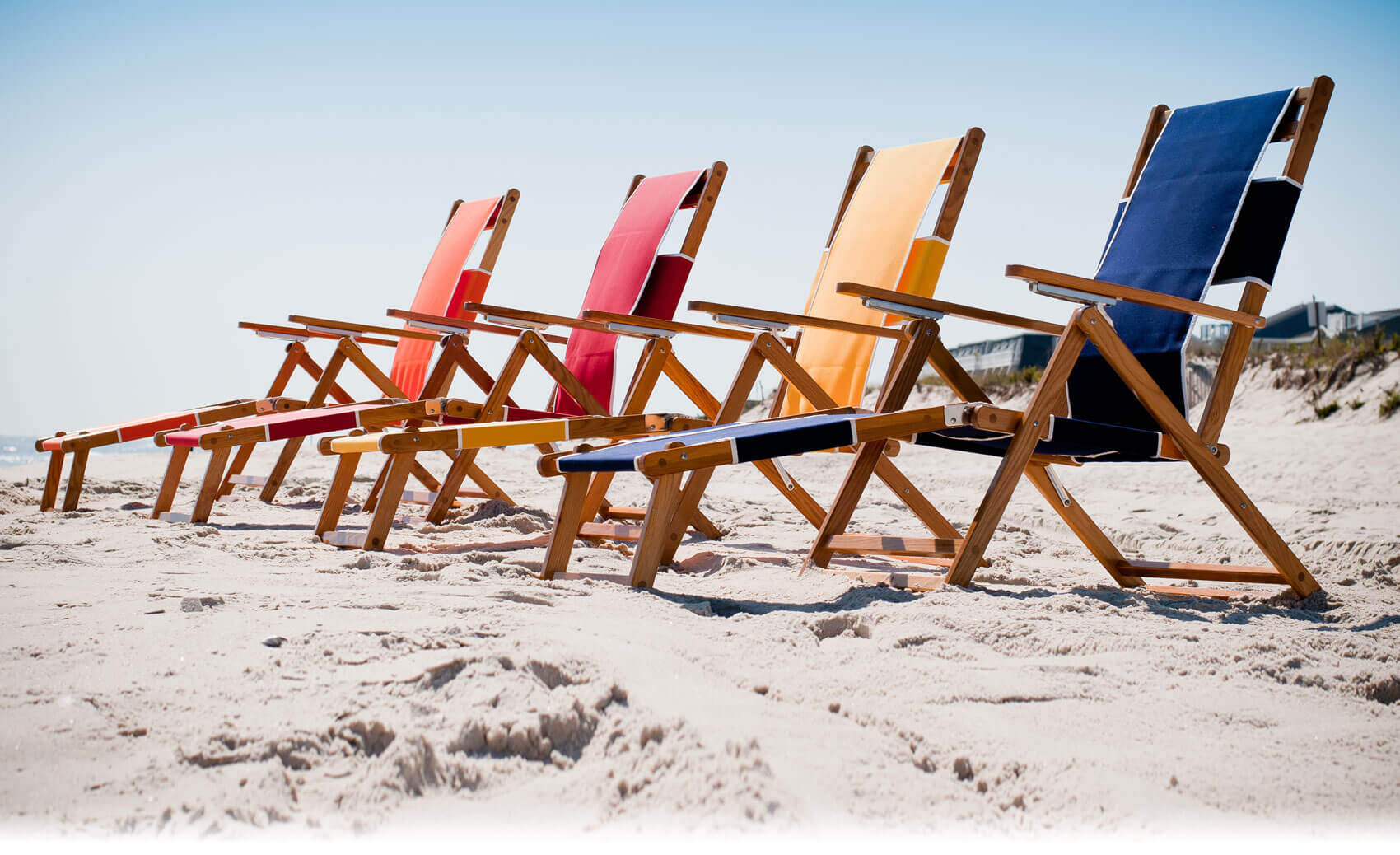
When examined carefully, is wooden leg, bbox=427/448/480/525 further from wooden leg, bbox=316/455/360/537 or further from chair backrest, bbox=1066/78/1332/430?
chair backrest, bbox=1066/78/1332/430

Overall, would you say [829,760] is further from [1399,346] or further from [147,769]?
[1399,346]

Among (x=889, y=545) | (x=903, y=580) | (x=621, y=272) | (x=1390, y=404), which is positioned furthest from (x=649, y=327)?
(x=1390, y=404)

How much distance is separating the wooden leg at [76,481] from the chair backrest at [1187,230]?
4095 mm

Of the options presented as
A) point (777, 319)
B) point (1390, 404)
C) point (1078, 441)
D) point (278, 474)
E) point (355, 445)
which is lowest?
point (278, 474)

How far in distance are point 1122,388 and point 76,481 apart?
429cm

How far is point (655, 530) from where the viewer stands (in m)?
2.71

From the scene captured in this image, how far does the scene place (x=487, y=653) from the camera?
1.65 m

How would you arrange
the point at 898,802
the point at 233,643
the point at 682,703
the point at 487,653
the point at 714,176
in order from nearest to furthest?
the point at 898,802 → the point at 682,703 → the point at 487,653 → the point at 233,643 → the point at 714,176

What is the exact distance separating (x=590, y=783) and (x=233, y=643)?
83 cm

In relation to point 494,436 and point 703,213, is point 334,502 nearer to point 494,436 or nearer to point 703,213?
point 494,436

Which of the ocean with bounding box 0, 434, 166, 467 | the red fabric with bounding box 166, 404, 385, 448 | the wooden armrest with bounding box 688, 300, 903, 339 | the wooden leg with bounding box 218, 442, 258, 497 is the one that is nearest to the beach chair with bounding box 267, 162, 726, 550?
the red fabric with bounding box 166, 404, 385, 448

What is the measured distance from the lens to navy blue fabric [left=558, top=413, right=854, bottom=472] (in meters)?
2.46

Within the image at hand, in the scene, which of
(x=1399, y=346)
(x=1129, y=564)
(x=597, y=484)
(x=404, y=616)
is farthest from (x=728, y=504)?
(x=1399, y=346)

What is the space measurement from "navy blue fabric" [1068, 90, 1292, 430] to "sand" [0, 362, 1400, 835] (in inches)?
25.1
